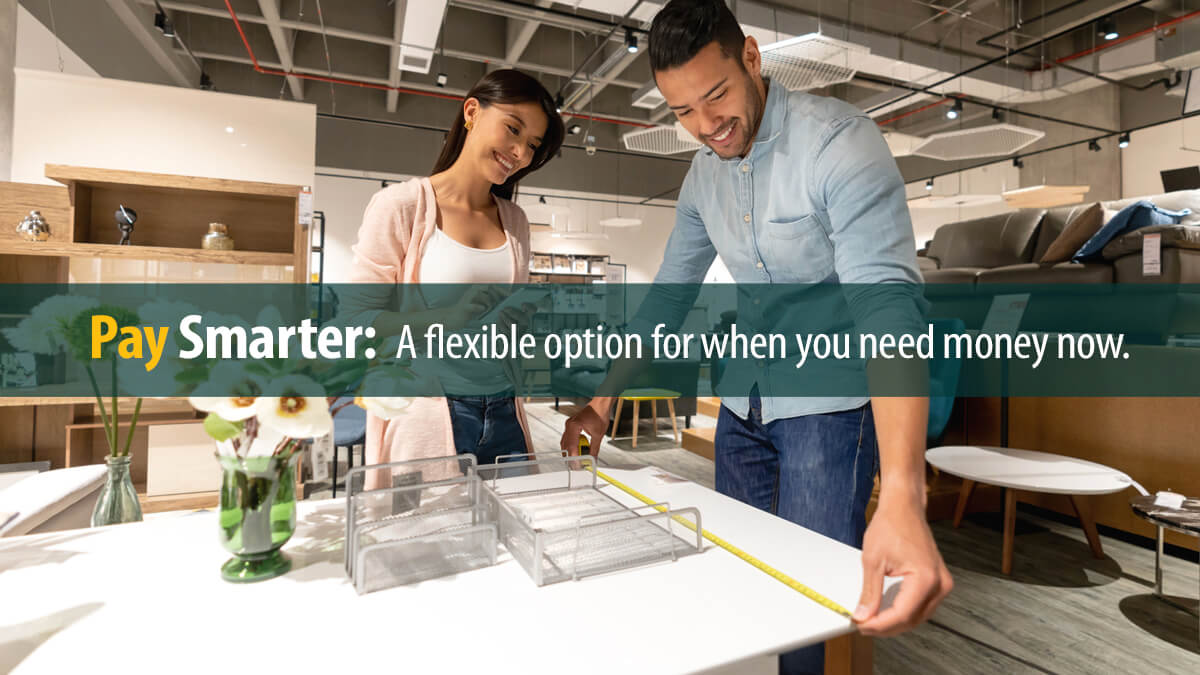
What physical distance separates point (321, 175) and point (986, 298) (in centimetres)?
967

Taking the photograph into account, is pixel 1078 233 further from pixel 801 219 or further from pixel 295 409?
pixel 295 409

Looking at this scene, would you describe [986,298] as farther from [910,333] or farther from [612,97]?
[612,97]

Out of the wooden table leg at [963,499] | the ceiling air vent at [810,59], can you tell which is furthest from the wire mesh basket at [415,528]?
the ceiling air vent at [810,59]

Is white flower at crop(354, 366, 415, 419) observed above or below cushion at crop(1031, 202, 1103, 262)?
below

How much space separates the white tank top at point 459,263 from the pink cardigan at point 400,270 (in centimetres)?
2

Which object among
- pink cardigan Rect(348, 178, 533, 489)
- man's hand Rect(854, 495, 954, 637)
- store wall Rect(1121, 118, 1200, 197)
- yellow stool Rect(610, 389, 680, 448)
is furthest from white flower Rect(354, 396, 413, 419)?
store wall Rect(1121, 118, 1200, 197)

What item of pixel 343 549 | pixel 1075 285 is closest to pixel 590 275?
pixel 1075 285

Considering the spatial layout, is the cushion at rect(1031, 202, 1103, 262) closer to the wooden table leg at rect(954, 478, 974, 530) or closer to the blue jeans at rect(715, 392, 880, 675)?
the wooden table leg at rect(954, 478, 974, 530)

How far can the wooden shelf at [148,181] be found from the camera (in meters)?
2.88

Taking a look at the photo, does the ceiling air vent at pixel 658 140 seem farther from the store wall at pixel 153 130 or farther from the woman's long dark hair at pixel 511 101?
the woman's long dark hair at pixel 511 101

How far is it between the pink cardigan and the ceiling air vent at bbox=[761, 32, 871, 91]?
305cm

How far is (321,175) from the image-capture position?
10.1 meters

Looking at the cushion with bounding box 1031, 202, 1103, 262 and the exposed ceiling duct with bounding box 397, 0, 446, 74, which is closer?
the cushion with bounding box 1031, 202, 1103, 262

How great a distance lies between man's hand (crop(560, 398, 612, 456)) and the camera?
129 centimetres
